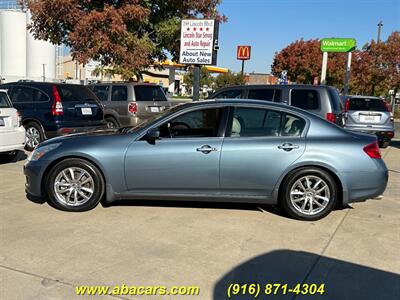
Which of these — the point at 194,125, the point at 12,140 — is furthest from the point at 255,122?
the point at 12,140

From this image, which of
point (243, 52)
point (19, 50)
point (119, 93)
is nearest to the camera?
point (119, 93)

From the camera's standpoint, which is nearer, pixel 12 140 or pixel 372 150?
pixel 372 150

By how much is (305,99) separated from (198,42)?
3.15 meters

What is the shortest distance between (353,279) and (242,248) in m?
1.11

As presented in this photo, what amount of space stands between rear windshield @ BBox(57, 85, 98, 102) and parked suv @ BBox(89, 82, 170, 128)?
1848mm

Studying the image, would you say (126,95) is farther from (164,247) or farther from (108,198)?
(164,247)

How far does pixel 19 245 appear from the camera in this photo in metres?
4.45

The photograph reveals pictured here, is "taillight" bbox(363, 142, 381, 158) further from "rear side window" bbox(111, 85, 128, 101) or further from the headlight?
"rear side window" bbox(111, 85, 128, 101)

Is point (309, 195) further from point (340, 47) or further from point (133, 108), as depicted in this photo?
point (340, 47)

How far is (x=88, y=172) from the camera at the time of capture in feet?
18.2

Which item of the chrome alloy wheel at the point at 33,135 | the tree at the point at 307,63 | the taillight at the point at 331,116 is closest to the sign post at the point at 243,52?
the taillight at the point at 331,116

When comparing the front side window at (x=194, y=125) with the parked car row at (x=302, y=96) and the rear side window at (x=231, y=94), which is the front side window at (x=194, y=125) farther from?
the rear side window at (x=231, y=94)

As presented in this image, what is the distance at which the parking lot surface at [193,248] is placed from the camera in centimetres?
374

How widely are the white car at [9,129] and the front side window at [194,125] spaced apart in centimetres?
430
